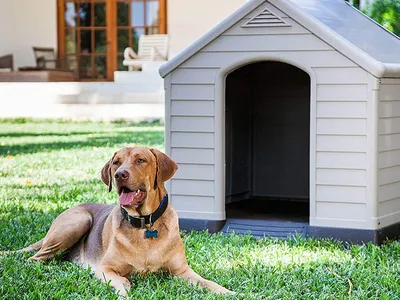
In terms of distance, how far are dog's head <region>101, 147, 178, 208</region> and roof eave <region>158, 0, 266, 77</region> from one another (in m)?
2.05

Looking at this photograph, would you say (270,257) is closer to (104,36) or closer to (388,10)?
(388,10)

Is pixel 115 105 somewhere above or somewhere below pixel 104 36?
below

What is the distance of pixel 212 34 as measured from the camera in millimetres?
7035

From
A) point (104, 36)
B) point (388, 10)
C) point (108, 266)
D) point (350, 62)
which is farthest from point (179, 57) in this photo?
point (104, 36)

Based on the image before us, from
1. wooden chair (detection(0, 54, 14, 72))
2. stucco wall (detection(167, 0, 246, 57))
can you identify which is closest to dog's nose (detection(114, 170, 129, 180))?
stucco wall (detection(167, 0, 246, 57))

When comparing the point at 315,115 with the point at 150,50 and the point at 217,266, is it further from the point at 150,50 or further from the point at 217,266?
the point at 150,50

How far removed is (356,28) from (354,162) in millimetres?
1351

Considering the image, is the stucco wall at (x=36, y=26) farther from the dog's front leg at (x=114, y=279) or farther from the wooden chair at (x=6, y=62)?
the dog's front leg at (x=114, y=279)

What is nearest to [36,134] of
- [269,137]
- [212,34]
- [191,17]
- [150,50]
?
[150,50]

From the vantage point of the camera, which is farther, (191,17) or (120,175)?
(191,17)

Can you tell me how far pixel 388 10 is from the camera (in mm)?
9797

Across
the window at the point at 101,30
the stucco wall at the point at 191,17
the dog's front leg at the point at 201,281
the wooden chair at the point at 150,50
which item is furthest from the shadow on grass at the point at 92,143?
the window at the point at 101,30

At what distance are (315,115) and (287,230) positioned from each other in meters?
0.97

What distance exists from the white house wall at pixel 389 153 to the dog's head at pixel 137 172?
7.07 feet
